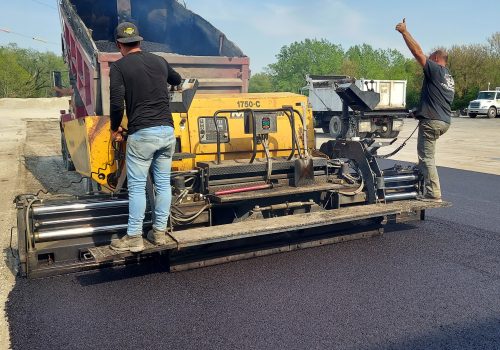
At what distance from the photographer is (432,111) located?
5.59 m

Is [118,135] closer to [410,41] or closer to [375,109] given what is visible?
[410,41]

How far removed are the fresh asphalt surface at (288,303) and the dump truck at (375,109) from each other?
9.68 meters

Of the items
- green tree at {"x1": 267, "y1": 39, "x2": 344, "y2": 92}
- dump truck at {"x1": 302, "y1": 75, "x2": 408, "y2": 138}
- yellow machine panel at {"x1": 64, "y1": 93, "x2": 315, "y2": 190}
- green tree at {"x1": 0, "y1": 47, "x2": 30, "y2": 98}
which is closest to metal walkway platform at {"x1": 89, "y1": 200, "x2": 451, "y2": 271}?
yellow machine panel at {"x1": 64, "y1": 93, "x2": 315, "y2": 190}

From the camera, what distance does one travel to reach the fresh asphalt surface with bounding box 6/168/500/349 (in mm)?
3184

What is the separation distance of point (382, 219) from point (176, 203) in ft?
8.24

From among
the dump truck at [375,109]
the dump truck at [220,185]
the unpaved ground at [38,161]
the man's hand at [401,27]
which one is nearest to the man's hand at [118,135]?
the dump truck at [220,185]

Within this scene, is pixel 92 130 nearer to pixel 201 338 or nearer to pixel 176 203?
pixel 176 203

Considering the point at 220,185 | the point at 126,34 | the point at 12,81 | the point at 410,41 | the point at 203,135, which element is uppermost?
the point at 12,81

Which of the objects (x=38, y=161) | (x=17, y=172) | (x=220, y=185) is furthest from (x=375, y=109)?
(x=220, y=185)

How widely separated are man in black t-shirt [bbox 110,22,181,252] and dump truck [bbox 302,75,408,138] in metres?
10.5

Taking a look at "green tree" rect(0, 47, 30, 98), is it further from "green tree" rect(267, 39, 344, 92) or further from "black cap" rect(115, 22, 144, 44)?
"black cap" rect(115, 22, 144, 44)

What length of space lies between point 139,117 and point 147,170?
0.46 metres

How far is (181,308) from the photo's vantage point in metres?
3.66

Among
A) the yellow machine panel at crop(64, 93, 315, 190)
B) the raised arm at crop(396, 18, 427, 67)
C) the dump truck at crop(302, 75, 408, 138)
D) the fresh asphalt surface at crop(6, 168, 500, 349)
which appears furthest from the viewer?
the dump truck at crop(302, 75, 408, 138)
